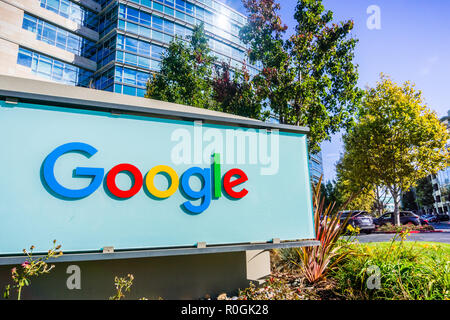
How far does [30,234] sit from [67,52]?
3627 centimetres

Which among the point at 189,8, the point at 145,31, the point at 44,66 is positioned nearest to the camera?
the point at 44,66

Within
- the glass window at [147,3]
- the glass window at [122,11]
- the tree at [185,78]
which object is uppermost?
the glass window at [147,3]

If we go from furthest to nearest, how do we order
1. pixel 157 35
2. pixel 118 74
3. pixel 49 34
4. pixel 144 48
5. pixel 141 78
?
pixel 157 35 → pixel 144 48 → pixel 141 78 → pixel 118 74 → pixel 49 34

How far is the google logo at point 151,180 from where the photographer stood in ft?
10.9

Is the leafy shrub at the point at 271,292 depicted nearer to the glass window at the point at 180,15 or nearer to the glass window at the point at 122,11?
the glass window at the point at 122,11

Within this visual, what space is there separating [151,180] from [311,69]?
12.0m

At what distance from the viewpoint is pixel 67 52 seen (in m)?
32.2

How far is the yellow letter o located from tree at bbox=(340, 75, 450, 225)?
50.6ft

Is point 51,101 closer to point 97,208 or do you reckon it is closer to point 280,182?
point 97,208

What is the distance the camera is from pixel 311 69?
13328 millimetres

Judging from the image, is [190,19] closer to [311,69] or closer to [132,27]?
[132,27]

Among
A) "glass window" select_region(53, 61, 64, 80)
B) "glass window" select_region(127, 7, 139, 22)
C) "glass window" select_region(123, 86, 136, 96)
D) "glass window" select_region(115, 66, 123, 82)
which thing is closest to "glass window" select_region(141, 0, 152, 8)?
"glass window" select_region(127, 7, 139, 22)

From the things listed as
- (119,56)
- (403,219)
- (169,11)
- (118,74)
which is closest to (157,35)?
(169,11)

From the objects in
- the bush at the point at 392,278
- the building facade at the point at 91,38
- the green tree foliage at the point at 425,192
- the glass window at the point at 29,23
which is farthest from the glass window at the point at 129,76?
the green tree foliage at the point at 425,192
